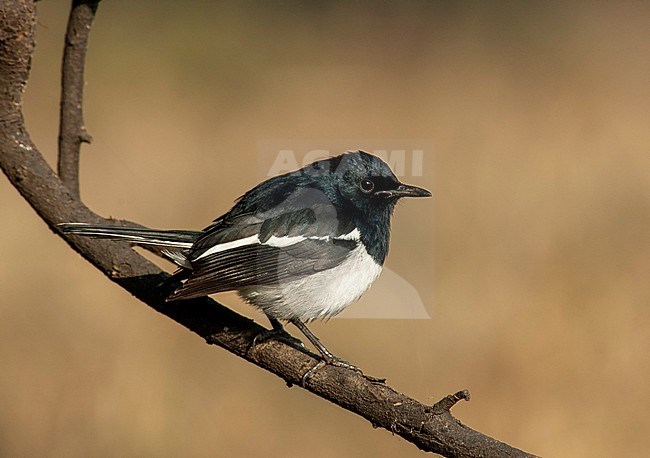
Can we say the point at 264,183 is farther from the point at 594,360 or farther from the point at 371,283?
the point at 594,360

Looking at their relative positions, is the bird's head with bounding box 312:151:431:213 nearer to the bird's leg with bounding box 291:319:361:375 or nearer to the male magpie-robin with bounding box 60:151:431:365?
the male magpie-robin with bounding box 60:151:431:365

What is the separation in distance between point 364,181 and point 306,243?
0.72ft

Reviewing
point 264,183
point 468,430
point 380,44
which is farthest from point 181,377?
point 380,44

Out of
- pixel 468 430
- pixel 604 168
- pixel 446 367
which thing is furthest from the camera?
pixel 604 168

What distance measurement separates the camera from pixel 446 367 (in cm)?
420

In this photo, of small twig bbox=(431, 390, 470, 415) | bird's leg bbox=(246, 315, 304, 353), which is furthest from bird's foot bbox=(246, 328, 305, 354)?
small twig bbox=(431, 390, 470, 415)

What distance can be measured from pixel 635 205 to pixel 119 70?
3236mm

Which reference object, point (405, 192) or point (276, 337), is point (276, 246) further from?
point (405, 192)

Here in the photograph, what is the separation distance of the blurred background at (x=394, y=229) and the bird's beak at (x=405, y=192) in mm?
99

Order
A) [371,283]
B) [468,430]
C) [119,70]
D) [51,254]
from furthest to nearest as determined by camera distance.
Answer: [119,70], [51,254], [371,283], [468,430]

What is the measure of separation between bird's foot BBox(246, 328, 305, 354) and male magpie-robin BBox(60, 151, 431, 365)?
53 millimetres

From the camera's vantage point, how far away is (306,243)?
2480 millimetres

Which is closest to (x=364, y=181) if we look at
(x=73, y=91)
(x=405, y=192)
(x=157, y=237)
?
(x=405, y=192)

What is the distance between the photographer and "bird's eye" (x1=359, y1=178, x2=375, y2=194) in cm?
240
